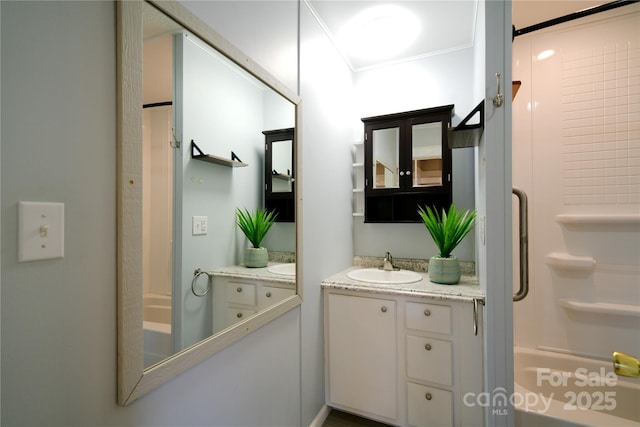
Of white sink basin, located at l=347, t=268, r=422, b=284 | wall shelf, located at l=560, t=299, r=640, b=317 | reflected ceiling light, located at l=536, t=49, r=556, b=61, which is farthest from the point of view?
white sink basin, located at l=347, t=268, r=422, b=284

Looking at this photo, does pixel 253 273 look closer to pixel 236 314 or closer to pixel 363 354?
pixel 236 314

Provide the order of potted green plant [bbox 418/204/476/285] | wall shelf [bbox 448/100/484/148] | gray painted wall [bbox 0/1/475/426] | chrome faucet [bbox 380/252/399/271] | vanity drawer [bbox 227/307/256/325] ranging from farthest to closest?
chrome faucet [bbox 380/252/399/271] → potted green plant [bbox 418/204/476/285] → wall shelf [bbox 448/100/484/148] → vanity drawer [bbox 227/307/256/325] → gray painted wall [bbox 0/1/475/426]

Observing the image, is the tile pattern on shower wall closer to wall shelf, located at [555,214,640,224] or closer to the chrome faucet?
wall shelf, located at [555,214,640,224]

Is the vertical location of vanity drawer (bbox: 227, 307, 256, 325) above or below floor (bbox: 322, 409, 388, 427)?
above

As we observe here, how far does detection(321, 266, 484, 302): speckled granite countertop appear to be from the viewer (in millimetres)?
1532

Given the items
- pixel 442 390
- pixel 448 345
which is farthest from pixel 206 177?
pixel 442 390

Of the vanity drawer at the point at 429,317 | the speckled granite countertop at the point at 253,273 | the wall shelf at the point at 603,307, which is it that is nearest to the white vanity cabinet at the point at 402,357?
the vanity drawer at the point at 429,317

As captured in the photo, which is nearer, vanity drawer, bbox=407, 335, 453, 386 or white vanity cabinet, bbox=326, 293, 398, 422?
vanity drawer, bbox=407, 335, 453, 386

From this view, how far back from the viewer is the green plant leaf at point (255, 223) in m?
1.19

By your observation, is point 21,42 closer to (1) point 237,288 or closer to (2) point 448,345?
(1) point 237,288

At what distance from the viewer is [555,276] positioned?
73.1 inches

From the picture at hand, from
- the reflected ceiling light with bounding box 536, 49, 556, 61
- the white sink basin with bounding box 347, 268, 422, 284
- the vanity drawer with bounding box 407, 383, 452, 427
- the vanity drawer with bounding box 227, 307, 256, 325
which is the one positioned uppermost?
the reflected ceiling light with bounding box 536, 49, 556, 61

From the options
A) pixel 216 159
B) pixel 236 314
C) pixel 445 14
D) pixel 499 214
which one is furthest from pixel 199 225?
pixel 445 14

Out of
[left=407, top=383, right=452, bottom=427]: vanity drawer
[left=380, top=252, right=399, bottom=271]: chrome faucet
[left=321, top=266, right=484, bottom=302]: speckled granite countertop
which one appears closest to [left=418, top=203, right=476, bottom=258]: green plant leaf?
[left=321, top=266, right=484, bottom=302]: speckled granite countertop
